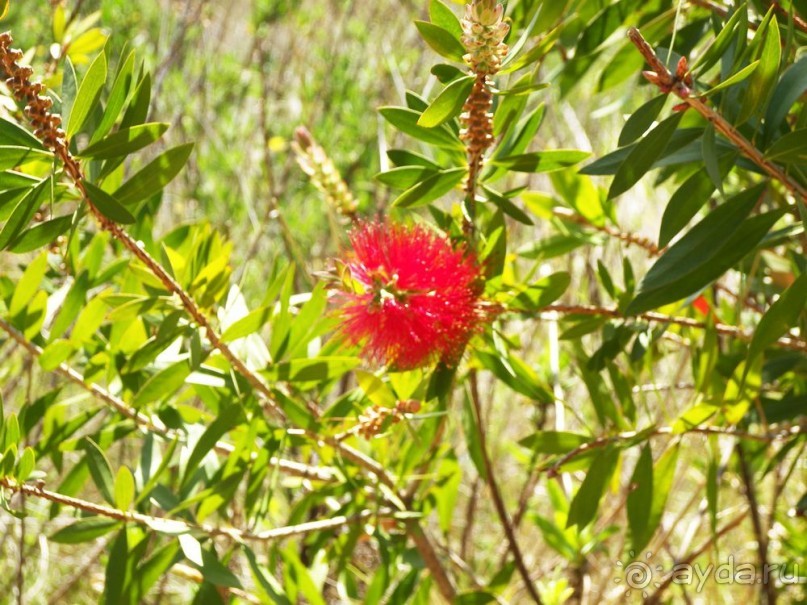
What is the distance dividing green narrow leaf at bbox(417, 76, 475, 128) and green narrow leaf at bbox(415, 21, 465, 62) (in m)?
0.02

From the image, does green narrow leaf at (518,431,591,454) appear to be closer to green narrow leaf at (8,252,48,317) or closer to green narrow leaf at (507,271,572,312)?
green narrow leaf at (507,271,572,312)

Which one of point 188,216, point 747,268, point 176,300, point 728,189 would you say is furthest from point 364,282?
point 188,216

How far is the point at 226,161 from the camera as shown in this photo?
5.47 feet

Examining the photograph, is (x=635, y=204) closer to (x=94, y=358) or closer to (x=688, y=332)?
(x=688, y=332)

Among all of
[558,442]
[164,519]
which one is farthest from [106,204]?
[558,442]

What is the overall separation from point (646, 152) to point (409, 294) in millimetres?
156

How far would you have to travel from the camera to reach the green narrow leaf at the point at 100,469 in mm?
563

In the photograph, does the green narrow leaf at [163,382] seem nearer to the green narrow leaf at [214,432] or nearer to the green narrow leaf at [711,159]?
the green narrow leaf at [214,432]

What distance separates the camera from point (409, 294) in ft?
1.73

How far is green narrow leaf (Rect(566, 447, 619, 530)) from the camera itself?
0.60 metres

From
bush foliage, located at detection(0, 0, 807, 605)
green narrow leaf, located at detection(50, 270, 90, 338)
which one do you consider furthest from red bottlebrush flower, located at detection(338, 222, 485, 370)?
green narrow leaf, located at detection(50, 270, 90, 338)

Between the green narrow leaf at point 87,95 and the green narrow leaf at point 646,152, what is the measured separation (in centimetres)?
26

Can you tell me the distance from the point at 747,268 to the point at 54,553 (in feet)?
5.25

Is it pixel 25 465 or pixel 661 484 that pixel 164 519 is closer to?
pixel 25 465
